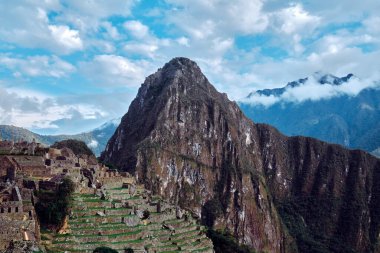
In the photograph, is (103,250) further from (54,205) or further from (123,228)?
(123,228)

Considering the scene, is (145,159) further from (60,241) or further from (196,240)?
(60,241)

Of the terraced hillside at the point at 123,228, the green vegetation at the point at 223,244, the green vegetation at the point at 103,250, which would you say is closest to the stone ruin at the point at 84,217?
the terraced hillside at the point at 123,228

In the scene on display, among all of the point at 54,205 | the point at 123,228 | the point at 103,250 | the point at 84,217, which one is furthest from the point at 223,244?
the point at 54,205

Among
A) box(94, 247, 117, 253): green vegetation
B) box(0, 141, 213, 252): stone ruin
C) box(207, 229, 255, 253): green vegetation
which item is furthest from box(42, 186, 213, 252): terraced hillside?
box(207, 229, 255, 253): green vegetation

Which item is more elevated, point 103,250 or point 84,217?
point 84,217

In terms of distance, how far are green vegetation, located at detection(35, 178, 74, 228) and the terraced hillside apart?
127 centimetres

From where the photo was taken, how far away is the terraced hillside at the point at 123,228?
3722 centimetres

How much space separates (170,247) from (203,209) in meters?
155

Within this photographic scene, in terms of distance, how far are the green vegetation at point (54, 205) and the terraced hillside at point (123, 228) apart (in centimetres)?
127

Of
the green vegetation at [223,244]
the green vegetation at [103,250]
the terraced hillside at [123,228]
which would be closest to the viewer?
the green vegetation at [103,250]

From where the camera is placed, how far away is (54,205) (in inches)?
1436

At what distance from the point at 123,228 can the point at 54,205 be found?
7.41 metres

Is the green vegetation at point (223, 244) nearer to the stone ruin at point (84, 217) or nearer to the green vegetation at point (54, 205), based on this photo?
the stone ruin at point (84, 217)

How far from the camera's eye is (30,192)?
36.1 m
